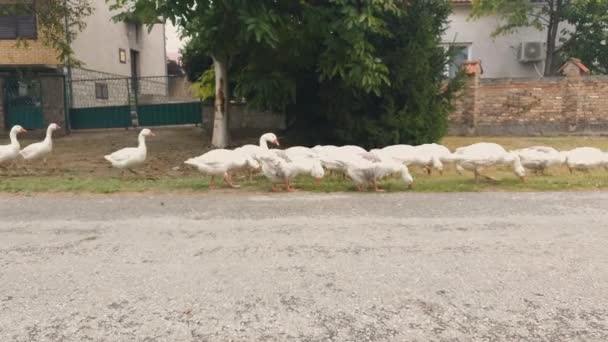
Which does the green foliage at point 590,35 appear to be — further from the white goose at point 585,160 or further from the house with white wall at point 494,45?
the white goose at point 585,160

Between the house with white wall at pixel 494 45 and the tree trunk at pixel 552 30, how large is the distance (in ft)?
4.20

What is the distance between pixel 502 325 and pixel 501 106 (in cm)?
1688

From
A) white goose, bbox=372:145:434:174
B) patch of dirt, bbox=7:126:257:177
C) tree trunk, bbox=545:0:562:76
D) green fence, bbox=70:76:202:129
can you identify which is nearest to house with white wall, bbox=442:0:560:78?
tree trunk, bbox=545:0:562:76

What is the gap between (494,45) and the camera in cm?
2550

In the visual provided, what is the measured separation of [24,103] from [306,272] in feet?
67.2

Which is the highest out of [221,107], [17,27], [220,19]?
[17,27]

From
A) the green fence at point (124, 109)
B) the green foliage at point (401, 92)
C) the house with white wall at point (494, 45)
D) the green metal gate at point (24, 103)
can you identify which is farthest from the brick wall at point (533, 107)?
the green metal gate at point (24, 103)

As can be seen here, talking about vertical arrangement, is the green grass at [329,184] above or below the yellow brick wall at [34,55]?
below

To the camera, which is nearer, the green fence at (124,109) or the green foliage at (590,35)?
the green fence at (124,109)

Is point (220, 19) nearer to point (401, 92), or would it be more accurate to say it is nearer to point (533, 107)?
point (401, 92)

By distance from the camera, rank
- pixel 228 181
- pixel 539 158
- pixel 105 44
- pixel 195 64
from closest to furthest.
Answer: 1. pixel 228 181
2. pixel 539 158
3. pixel 195 64
4. pixel 105 44

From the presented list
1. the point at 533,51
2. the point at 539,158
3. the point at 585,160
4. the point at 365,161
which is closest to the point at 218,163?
the point at 365,161

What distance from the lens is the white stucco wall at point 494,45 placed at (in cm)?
2517

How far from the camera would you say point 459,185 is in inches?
348
